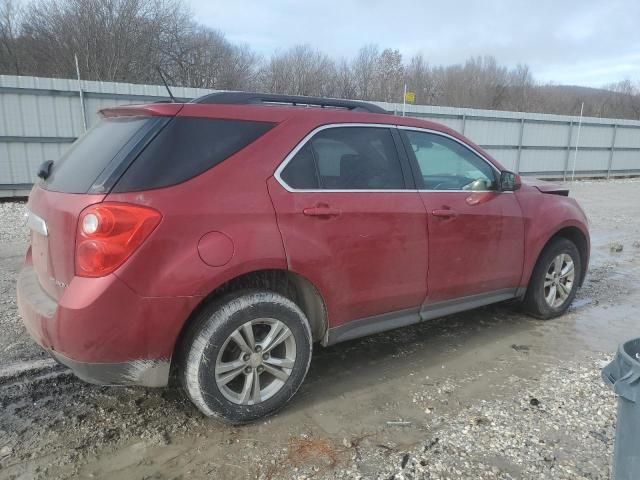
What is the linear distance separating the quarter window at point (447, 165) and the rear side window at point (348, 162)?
261 mm

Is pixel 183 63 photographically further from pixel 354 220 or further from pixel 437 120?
pixel 354 220

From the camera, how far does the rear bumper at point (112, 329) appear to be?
2.40m

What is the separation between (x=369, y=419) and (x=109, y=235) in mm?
1804

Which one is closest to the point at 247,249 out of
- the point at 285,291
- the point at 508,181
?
the point at 285,291

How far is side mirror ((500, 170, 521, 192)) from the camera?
4.04 metres

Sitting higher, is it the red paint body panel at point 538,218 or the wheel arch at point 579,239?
the red paint body panel at point 538,218

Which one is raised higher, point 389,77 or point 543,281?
point 389,77

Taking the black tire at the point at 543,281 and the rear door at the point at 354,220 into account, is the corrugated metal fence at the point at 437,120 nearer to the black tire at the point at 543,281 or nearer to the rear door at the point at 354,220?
the rear door at the point at 354,220

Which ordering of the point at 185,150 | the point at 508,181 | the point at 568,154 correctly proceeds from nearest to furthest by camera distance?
the point at 185,150 → the point at 508,181 → the point at 568,154

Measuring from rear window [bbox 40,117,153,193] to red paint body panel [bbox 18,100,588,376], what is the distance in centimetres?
8

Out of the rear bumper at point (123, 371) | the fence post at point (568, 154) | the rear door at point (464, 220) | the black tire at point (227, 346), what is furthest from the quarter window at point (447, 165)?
the fence post at point (568, 154)

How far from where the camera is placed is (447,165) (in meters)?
3.89

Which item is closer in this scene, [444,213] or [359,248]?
[359,248]

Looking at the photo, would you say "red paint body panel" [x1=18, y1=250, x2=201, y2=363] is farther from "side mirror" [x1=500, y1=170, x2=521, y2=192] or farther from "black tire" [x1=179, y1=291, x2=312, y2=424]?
"side mirror" [x1=500, y1=170, x2=521, y2=192]
